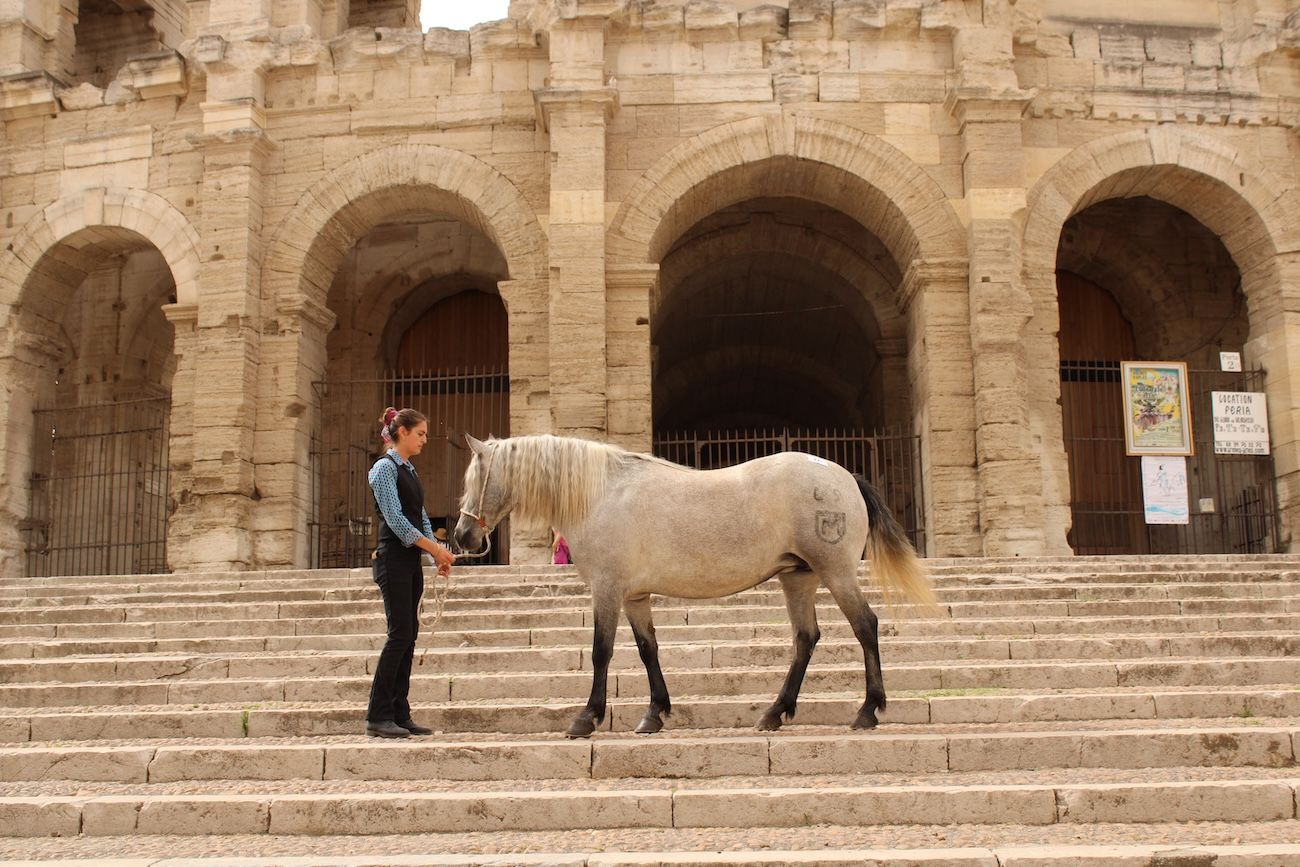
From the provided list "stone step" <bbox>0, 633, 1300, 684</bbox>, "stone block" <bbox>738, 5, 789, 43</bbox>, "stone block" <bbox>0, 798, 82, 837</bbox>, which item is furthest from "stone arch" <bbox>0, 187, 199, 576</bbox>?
"stone block" <bbox>0, 798, 82, 837</bbox>

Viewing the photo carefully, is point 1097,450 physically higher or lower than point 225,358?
lower

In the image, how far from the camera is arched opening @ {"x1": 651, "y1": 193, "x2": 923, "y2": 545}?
18.4 meters

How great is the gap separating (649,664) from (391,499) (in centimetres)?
168

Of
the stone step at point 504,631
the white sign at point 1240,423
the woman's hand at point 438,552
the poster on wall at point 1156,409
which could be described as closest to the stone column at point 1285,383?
the white sign at point 1240,423

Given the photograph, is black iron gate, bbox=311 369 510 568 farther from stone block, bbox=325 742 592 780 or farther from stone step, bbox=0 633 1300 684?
stone block, bbox=325 742 592 780

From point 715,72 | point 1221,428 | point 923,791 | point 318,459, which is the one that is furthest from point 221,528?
→ point 1221,428

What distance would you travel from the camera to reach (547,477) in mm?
6934

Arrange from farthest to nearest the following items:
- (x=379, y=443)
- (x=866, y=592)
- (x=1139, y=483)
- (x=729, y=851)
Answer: (x=1139, y=483) < (x=379, y=443) < (x=866, y=592) < (x=729, y=851)

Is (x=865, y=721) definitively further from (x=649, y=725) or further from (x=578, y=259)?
(x=578, y=259)

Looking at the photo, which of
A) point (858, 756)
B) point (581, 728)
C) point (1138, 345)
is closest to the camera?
point (858, 756)

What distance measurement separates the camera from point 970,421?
14.4m

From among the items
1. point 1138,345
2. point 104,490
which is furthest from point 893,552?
point 104,490

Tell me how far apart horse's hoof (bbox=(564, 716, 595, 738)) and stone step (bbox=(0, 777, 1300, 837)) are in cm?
95

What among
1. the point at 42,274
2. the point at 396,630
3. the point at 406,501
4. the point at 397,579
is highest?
the point at 42,274
